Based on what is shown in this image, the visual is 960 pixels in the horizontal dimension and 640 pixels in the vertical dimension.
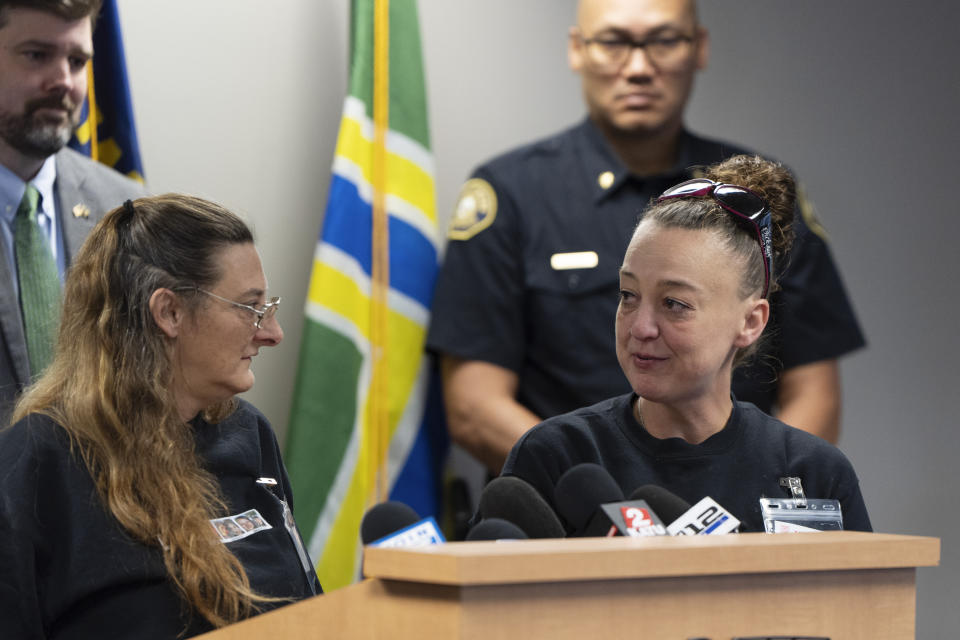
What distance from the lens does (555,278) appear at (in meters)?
3.15

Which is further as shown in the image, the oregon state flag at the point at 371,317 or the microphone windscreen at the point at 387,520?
the oregon state flag at the point at 371,317

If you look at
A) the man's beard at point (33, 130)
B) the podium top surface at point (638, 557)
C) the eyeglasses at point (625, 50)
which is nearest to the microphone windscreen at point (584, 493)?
the podium top surface at point (638, 557)

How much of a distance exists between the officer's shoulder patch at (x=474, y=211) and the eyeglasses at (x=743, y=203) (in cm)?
138

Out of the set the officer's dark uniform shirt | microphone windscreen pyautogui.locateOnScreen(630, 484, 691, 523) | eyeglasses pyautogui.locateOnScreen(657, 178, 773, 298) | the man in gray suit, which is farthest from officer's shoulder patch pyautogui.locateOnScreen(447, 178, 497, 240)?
microphone windscreen pyautogui.locateOnScreen(630, 484, 691, 523)

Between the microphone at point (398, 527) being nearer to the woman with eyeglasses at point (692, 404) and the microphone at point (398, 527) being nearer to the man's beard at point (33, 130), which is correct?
the woman with eyeglasses at point (692, 404)

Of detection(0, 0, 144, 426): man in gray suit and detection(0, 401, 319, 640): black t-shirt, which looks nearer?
detection(0, 401, 319, 640): black t-shirt

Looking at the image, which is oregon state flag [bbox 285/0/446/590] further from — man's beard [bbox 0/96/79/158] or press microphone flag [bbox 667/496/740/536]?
press microphone flag [bbox 667/496/740/536]

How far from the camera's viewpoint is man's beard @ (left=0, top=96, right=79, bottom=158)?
7.94 ft

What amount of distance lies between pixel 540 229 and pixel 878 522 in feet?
5.25

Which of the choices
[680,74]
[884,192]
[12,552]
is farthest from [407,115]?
[12,552]

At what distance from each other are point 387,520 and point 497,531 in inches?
4.5

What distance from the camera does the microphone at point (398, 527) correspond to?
1.12 meters

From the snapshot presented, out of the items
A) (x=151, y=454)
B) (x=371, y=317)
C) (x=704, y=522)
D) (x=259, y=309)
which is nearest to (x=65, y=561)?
(x=151, y=454)

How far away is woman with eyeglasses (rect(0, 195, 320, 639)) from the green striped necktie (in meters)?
0.52
